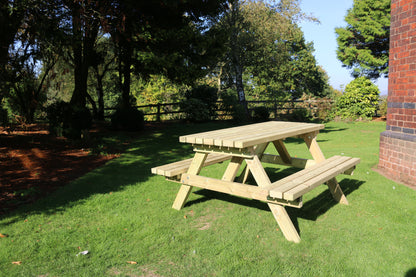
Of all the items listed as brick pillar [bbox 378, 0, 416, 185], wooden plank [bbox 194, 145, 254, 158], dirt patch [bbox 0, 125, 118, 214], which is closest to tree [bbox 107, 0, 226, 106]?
dirt patch [bbox 0, 125, 118, 214]

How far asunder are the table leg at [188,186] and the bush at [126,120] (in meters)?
8.45

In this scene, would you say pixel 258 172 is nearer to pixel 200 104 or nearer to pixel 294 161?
pixel 294 161

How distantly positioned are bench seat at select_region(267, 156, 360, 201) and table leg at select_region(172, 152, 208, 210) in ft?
3.52

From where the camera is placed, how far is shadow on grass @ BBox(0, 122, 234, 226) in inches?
188

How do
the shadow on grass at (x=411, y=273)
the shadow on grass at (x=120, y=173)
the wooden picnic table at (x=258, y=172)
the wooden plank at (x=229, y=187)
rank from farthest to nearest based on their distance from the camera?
1. the shadow on grass at (x=120, y=173)
2. the wooden plank at (x=229, y=187)
3. the wooden picnic table at (x=258, y=172)
4. the shadow on grass at (x=411, y=273)

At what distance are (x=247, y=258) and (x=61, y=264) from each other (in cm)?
184

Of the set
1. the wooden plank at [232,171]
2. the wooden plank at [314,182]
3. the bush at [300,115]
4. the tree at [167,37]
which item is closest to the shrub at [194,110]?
the tree at [167,37]

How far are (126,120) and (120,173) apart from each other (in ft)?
19.7

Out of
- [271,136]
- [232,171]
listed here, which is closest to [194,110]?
[232,171]

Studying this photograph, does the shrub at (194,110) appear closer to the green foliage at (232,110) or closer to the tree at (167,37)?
the green foliage at (232,110)

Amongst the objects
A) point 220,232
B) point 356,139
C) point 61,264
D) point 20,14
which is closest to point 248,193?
point 220,232

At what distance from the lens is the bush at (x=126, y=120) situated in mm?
12461

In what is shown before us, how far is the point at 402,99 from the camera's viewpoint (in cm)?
568

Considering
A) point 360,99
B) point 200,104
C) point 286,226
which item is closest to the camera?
point 286,226
